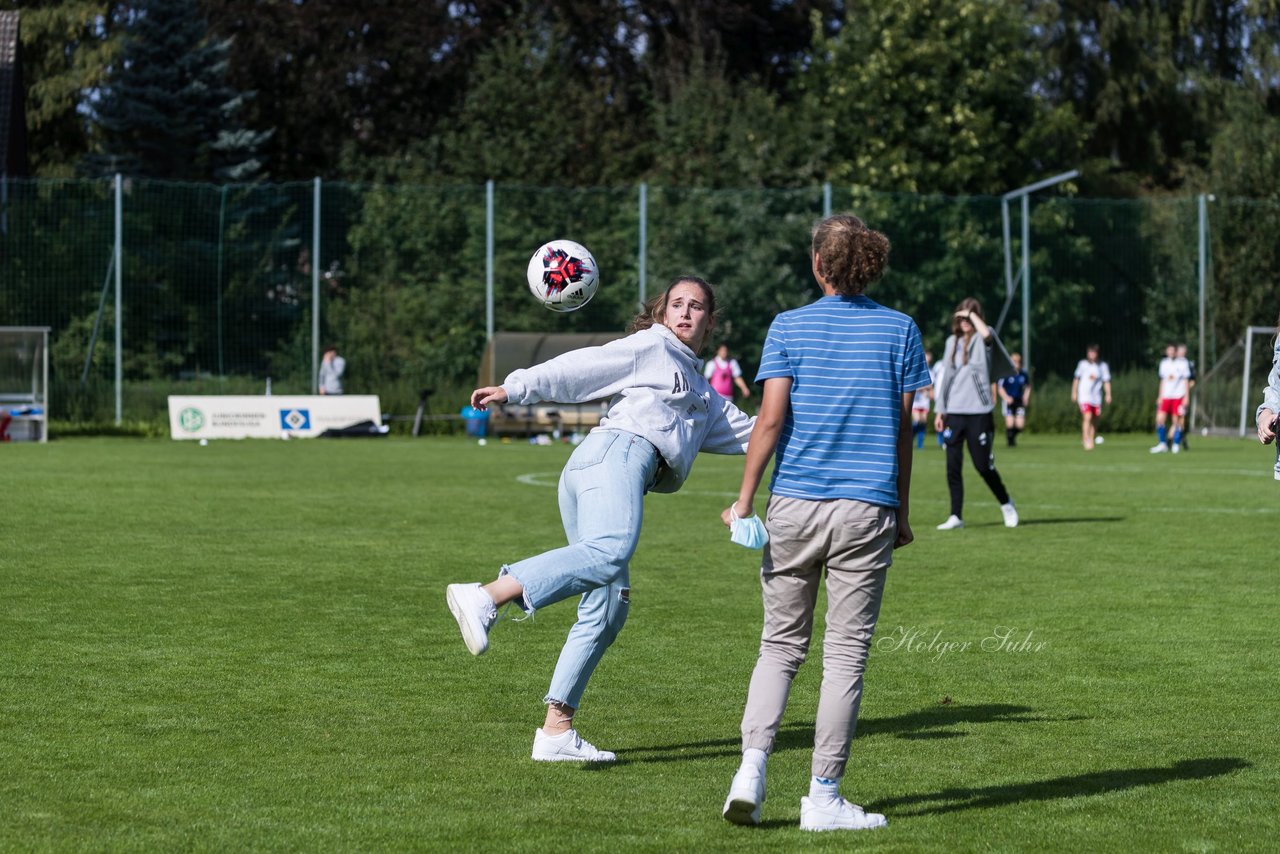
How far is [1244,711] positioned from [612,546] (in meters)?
3.01

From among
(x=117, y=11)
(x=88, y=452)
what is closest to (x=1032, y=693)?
(x=88, y=452)

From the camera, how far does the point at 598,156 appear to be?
150ft

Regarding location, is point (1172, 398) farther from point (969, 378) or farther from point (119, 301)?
point (119, 301)

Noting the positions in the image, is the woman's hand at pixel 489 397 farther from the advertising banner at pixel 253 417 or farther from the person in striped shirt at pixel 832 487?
the advertising banner at pixel 253 417

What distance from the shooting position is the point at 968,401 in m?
15.5

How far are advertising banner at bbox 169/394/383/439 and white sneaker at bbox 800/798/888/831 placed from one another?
93.1 ft

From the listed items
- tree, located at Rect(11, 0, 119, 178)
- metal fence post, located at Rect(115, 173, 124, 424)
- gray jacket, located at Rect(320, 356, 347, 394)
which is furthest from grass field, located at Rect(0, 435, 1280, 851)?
tree, located at Rect(11, 0, 119, 178)

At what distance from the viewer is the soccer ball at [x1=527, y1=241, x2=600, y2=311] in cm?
738

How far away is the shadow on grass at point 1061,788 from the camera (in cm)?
590

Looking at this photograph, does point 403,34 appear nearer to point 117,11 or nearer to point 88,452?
point 117,11

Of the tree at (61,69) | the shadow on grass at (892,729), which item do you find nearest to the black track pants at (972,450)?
the shadow on grass at (892,729)

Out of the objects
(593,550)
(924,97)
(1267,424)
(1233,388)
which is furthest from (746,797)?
(924,97)

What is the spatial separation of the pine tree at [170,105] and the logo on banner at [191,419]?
10.9 metres

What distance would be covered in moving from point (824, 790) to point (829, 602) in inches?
22.3
